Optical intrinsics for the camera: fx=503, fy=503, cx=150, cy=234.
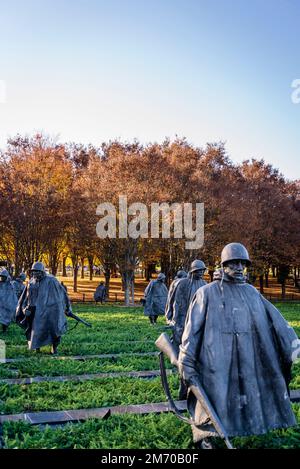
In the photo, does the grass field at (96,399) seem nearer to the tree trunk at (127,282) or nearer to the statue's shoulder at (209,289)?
the statue's shoulder at (209,289)

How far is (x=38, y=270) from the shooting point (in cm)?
1223

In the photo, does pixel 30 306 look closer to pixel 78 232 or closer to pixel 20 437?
pixel 20 437

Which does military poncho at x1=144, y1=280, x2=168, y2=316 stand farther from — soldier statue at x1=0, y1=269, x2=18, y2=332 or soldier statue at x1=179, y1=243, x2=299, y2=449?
soldier statue at x1=179, y1=243, x2=299, y2=449

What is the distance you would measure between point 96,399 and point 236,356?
3.06 m

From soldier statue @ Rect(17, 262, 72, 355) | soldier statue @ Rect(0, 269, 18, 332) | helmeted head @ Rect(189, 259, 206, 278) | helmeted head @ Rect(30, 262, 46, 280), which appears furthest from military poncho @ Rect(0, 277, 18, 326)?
helmeted head @ Rect(189, 259, 206, 278)

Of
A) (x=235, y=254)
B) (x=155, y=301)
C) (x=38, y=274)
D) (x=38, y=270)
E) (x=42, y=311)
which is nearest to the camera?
(x=235, y=254)

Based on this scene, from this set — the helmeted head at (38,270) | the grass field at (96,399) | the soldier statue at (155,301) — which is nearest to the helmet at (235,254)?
the grass field at (96,399)

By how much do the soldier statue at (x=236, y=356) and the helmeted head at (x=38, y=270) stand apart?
7.62 meters

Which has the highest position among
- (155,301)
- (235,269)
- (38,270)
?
(235,269)

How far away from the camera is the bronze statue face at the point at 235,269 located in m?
5.28

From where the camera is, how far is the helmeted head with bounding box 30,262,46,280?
40.1 ft

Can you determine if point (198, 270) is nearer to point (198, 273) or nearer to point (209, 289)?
point (198, 273)

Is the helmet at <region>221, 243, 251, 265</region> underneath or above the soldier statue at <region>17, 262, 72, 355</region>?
above

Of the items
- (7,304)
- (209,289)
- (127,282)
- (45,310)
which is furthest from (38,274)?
(127,282)
